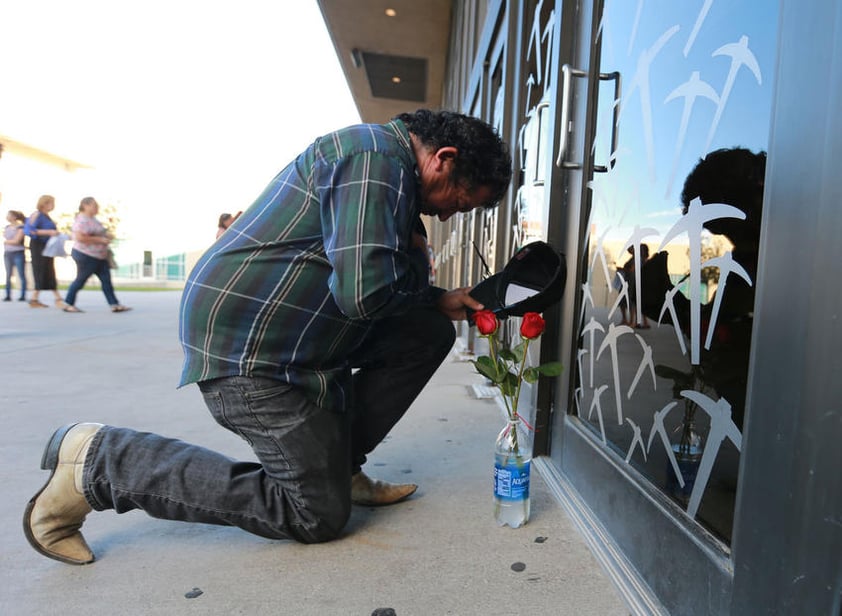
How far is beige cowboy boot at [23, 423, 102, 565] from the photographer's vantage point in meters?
1.23

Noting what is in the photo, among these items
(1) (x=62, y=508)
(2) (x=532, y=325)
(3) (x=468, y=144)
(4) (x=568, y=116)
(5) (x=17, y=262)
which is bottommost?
(1) (x=62, y=508)

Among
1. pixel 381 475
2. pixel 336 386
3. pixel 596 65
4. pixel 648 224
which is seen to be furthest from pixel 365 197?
pixel 381 475

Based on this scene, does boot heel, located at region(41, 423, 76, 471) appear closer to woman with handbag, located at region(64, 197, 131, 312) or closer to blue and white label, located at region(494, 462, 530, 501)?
blue and white label, located at region(494, 462, 530, 501)

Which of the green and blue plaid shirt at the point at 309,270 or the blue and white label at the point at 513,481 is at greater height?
the green and blue plaid shirt at the point at 309,270

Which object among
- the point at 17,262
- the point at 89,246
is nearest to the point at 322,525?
the point at 89,246

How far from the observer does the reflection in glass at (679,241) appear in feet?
2.97

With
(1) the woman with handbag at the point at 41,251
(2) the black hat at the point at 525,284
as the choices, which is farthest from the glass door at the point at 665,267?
(1) the woman with handbag at the point at 41,251

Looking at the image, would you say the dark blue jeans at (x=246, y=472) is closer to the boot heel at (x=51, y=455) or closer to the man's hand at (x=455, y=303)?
the boot heel at (x=51, y=455)

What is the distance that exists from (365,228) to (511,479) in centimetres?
76

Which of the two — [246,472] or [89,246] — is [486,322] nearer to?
[246,472]

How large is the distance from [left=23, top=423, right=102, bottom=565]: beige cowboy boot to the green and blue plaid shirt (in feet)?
1.04

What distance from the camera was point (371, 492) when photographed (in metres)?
1.58

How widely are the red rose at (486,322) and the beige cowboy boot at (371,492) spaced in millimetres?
588

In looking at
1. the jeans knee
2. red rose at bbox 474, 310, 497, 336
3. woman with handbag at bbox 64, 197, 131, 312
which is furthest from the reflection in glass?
woman with handbag at bbox 64, 197, 131, 312
